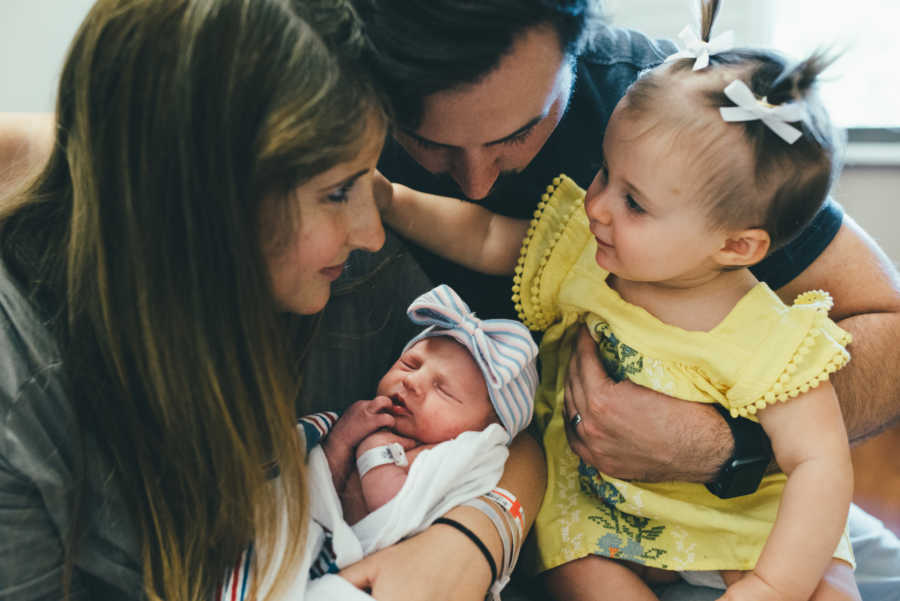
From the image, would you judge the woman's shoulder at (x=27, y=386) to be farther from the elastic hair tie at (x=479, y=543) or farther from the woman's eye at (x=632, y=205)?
the woman's eye at (x=632, y=205)

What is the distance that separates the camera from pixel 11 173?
0.99 metres

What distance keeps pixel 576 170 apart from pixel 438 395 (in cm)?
50

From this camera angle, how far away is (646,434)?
107 cm

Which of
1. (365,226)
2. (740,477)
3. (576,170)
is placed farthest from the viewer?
(576,170)

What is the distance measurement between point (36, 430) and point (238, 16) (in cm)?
50

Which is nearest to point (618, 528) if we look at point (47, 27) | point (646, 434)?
point (646, 434)

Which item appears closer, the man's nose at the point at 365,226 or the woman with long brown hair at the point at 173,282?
the woman with long brown hair at the point at 173,282

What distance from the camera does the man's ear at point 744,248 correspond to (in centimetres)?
100

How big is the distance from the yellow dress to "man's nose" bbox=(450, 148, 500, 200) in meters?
0.18

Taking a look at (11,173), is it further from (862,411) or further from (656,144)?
(862,411)

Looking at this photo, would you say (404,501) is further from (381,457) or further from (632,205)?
(632,205)

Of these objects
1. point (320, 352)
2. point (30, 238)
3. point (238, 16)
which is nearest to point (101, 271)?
point (30, 238)

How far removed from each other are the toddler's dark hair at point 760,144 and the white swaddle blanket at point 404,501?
1.59ft

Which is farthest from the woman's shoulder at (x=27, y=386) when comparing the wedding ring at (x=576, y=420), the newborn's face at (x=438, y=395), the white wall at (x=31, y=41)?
the white wall at (x=31, y=41)
